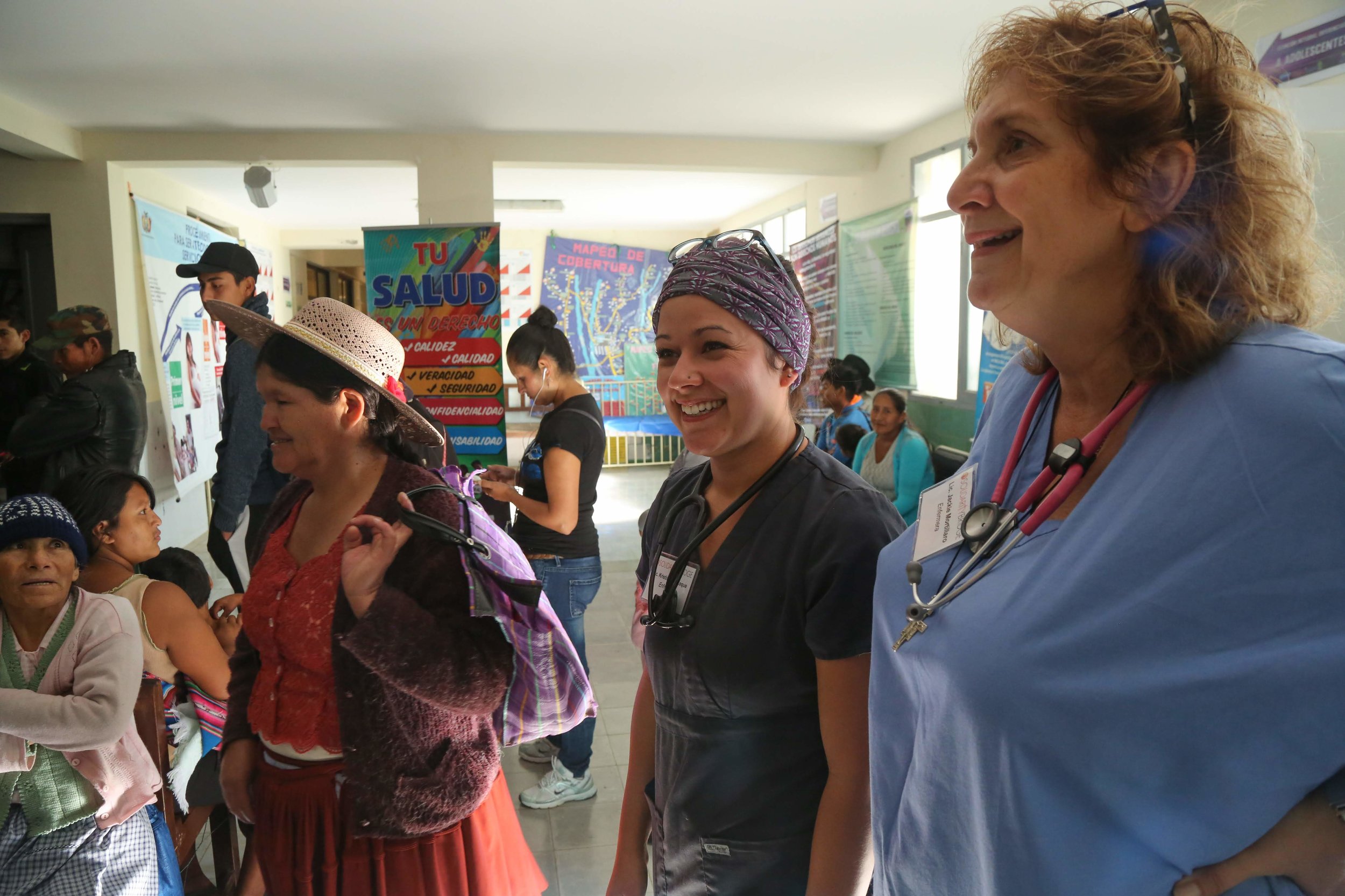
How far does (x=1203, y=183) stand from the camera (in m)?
0.72

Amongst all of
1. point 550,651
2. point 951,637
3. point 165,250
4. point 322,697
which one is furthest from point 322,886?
point 165,250

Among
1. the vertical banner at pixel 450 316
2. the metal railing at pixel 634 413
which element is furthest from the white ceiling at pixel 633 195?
the metal railing at pixel 634 413

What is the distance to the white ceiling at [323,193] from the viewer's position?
24.0ft

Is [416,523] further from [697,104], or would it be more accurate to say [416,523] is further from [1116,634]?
[697,104]

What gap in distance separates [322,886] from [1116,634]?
52.4 inches

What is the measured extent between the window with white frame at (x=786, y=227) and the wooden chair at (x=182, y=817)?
7.32 meters

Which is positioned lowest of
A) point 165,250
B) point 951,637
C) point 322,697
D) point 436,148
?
point 322,697

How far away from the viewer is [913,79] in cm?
464

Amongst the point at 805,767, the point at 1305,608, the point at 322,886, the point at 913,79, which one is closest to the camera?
the point at 1305,608

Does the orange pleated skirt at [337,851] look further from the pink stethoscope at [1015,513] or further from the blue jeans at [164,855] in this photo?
the pink stethoscope at [1015,513]

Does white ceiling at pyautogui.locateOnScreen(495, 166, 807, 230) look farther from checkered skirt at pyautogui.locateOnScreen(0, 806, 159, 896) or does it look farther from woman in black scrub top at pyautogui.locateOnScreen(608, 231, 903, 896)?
woman in black scrub top at pyautogui.locateOnScreen(608, 231, 903, 896)

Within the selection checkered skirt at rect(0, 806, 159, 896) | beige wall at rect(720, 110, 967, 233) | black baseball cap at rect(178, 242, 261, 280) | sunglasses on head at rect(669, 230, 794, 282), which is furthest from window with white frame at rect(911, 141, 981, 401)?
checkered skirt at rect(0, 806, 159, 896)

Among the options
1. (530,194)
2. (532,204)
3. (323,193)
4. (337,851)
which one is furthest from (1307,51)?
(323,193)

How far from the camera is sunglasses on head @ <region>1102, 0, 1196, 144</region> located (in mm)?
713
